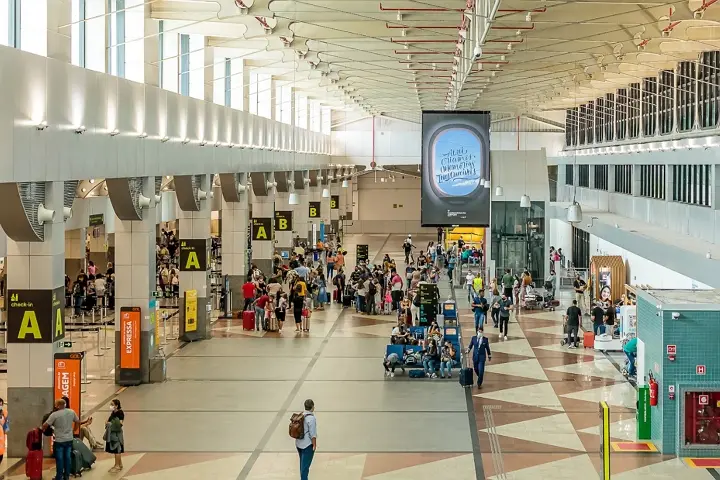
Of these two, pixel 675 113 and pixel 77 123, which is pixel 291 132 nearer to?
pixel 675 113

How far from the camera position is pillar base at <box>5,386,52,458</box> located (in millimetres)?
16047

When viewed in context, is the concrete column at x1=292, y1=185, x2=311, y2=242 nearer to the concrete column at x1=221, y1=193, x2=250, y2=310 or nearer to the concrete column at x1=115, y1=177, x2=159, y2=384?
the concrete column at x1=221, y1=193, x2=250, y2=310

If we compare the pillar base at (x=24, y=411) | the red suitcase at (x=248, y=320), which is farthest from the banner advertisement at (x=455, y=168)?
the pillar base at (x=24, y=411)

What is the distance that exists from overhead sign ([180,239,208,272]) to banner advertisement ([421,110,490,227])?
6.05 m

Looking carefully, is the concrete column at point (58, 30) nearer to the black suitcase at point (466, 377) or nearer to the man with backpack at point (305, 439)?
the man with backpack at point (305, 439)

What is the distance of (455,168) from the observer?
23.4m

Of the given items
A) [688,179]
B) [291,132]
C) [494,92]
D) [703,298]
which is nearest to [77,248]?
[291,132]

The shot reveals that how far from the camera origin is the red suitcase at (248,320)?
28.4 meters

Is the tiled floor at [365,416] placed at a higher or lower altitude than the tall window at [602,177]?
lower

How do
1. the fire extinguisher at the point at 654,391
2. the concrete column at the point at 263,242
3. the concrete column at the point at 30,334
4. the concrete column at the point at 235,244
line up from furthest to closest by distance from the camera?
the concrete column at the point at 263,242, the concrete column at the point at 235,244, the fire extinguisher at the point at 654,391, the concrete column at the point at 30,334

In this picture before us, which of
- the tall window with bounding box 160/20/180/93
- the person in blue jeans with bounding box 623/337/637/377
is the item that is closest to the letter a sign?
the tall window with bounding box 160/20/180/93

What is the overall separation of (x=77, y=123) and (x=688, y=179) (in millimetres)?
18848

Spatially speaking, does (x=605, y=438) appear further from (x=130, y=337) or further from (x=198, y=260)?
(x=198, y=260)

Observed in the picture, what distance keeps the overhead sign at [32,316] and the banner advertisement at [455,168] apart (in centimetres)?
942
